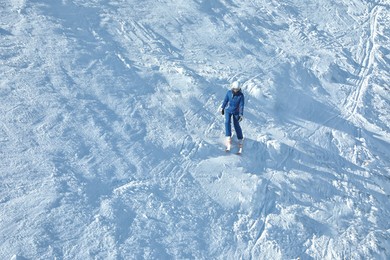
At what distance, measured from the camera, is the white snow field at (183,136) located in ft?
24.2

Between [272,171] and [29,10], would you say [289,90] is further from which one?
[29,10]

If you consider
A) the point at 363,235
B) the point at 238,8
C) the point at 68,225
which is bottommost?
the point at 68,225

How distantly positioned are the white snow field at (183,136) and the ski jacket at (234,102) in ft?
3.34

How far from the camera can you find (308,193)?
8703 millimetres

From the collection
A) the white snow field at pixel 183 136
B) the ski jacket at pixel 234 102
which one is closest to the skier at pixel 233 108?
the ski jacket at pixel 234 102

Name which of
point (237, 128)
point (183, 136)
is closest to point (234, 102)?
point (237, 128)

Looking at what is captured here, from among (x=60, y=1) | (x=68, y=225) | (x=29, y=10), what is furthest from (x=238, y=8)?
(x=68, y=225)

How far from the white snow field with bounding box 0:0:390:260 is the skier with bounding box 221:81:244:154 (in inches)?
17.0

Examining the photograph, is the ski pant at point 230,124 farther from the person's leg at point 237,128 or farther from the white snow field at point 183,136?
the white snow field at point 183,136

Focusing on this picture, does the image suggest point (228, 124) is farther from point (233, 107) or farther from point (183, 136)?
point (183, 136)

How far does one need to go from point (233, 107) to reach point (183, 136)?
4.74 ft

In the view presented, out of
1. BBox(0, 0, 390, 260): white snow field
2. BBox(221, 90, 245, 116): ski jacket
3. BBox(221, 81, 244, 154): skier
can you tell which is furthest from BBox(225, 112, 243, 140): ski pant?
BBox(0, 0, 390, 260): white snow field

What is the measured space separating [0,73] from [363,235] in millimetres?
8807

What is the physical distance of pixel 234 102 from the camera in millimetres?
8609
